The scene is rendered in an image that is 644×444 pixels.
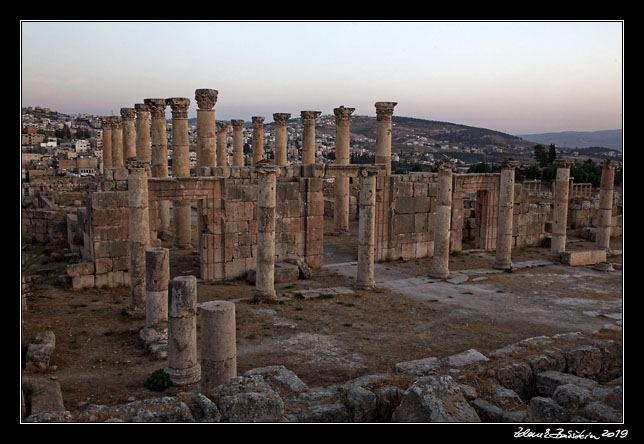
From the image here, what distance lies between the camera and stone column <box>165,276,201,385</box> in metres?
11.1

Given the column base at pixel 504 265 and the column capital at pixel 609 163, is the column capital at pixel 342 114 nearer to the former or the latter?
the column base at pixel 504 265

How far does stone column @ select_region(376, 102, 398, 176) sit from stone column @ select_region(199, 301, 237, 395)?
16.9 metres

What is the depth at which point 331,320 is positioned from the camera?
15641 mm

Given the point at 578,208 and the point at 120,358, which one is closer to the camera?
the point at 120,358

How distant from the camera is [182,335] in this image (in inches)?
442

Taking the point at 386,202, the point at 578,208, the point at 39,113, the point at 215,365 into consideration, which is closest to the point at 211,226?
the point at 386,202

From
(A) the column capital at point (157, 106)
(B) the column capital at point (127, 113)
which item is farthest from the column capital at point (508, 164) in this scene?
(B) the column capital at point (127, 113)

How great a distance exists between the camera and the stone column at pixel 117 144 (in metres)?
33.5

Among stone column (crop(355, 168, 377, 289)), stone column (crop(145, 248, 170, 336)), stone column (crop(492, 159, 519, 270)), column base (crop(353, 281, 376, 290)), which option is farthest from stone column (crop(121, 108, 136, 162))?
stone column (crop(492, 159, 519, 270))

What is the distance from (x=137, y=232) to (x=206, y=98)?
904 cm

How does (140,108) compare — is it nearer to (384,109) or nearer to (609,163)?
(384,109)

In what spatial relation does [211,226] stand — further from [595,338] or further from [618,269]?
[618,269]

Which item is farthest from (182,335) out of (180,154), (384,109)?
(384,109)

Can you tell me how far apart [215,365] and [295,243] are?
11335mm
